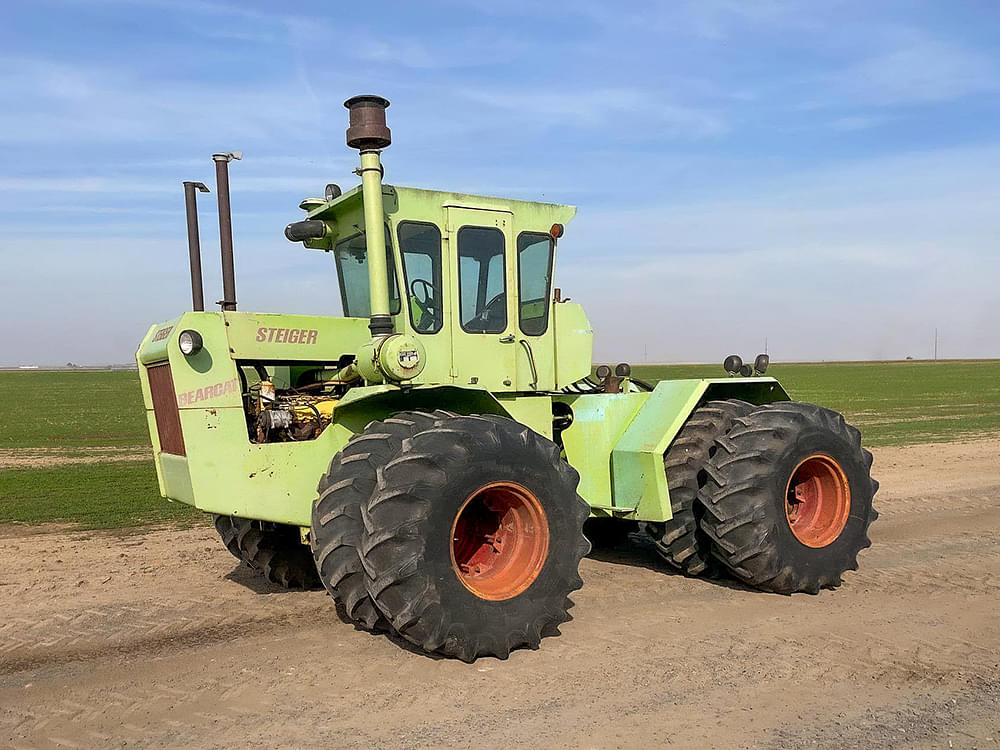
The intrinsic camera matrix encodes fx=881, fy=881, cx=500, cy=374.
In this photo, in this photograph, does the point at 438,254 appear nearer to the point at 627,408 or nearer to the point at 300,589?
the point at 627,408

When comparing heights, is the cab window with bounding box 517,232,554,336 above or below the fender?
above

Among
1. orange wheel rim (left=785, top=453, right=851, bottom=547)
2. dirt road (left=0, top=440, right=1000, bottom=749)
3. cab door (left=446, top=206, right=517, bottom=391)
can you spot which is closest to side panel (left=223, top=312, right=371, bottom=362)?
cab door (left=446, top=206, right=517, bottom=391)

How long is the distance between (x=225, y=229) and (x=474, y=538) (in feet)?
10.2

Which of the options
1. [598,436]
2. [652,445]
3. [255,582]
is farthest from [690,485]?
[255,582]

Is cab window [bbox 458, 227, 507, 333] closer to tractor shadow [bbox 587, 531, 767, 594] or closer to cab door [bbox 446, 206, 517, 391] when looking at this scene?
cab door [bbox 446, 206, 517, 391]

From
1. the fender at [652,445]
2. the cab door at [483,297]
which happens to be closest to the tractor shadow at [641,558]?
the fender at [652,445]

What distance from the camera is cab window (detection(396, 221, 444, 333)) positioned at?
6.59 metres

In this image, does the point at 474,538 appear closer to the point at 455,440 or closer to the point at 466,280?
the point at 455,440

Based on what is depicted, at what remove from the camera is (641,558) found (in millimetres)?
8414

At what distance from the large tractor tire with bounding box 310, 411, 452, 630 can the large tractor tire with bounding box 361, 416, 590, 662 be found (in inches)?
5.5

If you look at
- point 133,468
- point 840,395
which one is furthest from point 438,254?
point 840,395

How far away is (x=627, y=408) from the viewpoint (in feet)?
24.8

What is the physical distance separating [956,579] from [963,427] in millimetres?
15657

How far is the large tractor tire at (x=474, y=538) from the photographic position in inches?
205
